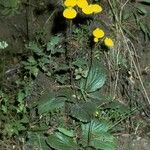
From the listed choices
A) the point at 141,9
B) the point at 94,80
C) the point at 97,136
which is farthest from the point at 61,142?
the point at 141,9

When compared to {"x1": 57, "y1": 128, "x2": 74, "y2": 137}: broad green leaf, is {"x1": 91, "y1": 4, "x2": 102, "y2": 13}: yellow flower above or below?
above

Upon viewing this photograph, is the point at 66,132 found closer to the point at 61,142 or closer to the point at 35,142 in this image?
the point at 61,142

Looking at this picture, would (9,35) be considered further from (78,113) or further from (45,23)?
(78,113)

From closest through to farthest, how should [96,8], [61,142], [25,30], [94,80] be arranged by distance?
[96,8] < [61,142] < [94,80] < [25,30]

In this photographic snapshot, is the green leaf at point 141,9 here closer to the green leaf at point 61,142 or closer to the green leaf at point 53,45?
the green leaf at point 53,45

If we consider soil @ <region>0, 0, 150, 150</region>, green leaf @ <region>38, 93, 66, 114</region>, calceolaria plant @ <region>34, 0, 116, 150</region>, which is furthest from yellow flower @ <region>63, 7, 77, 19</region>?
soil @ <region>0, 0, 150, 150</region>

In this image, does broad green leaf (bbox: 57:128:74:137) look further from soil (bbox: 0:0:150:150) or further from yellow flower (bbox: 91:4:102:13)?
yellow flower (bbox: 91:4:102:13)
